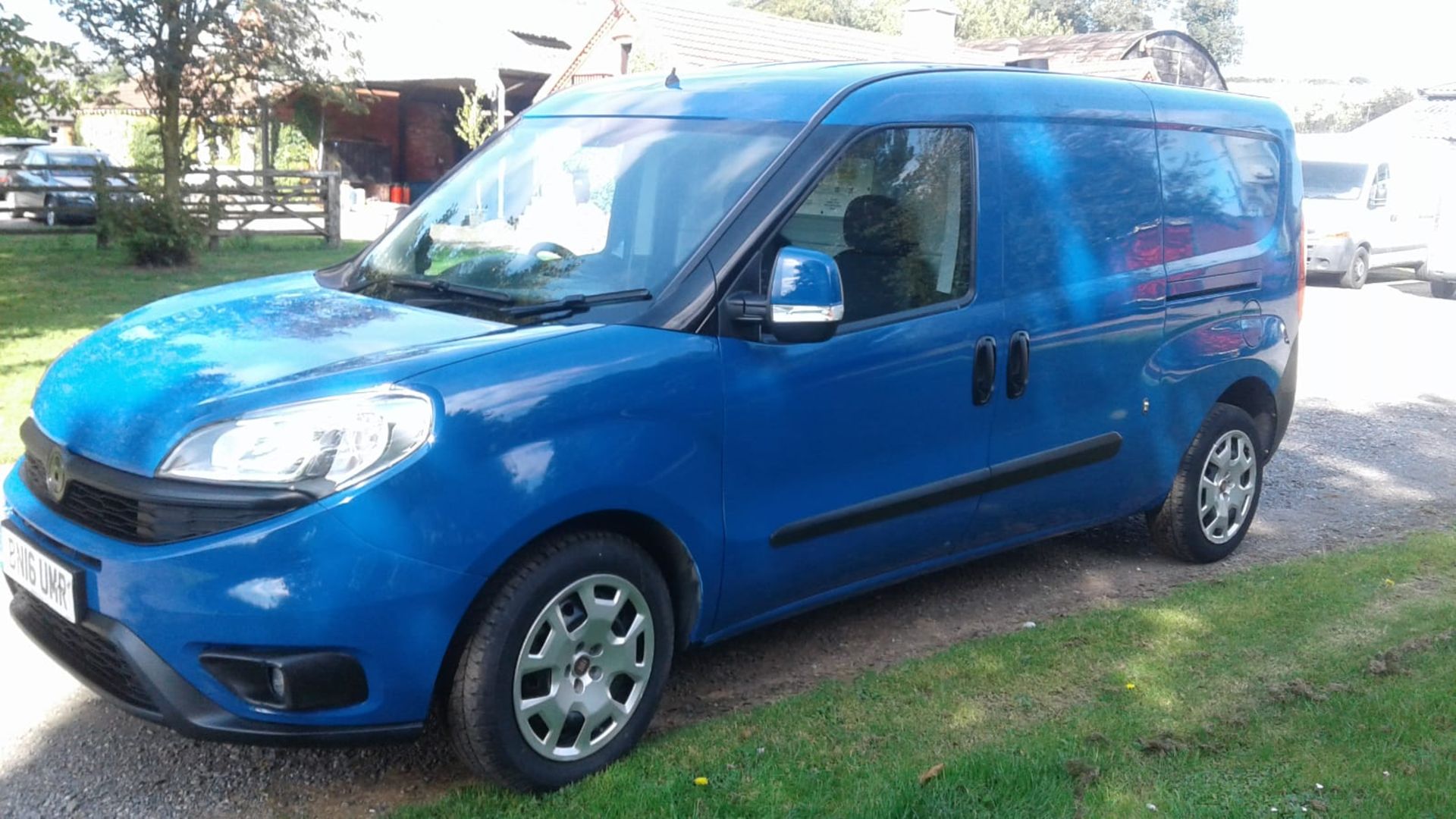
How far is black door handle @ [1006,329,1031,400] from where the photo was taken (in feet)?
15.8

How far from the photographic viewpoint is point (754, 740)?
13.2ft

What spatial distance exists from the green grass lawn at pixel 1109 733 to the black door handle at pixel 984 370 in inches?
36.1

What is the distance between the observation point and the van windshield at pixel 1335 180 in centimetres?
2044

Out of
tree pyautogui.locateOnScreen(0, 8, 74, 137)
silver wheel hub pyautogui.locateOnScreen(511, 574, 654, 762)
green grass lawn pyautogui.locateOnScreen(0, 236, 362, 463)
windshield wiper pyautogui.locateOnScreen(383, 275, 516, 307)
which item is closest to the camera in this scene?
silver wheel hub pyautogui.locateOnScreen(511, 574, 654, 762)

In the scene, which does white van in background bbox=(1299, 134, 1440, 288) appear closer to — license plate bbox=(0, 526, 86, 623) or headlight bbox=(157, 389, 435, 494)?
headlight bbox=(157, 389, 435, 494)

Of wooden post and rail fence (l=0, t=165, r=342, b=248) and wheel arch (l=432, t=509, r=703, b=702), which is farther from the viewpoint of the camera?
wooden post and rail fence (l=0, t=165, r=342, b=248)

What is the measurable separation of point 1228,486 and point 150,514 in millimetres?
4648

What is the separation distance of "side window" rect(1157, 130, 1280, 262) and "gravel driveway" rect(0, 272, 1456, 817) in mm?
1485

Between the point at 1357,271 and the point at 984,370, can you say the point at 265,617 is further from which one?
the point at 1357,271

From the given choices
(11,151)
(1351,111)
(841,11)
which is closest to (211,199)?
(11,151)

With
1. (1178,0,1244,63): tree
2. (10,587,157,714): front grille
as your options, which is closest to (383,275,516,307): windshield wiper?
(10,587,157,714): front grille

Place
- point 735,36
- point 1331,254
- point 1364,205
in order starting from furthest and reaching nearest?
1. point 735,36
2. point 1364,205
3. point 1331,254

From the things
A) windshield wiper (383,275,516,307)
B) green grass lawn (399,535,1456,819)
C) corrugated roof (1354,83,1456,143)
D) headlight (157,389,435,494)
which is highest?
corrugated roof (1354,83,1456,143)

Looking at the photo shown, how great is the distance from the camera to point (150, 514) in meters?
3.31
